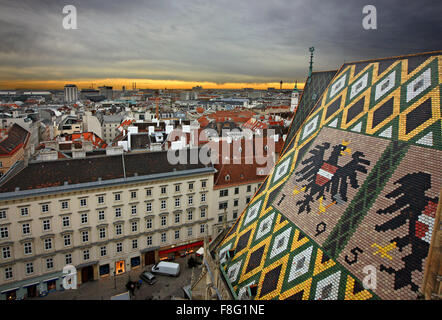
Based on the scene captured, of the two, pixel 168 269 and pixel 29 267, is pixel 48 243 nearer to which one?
pixel 29 267

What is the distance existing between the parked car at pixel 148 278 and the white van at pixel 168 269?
72cm

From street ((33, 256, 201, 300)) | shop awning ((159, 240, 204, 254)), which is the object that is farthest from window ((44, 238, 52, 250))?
shop awning ((159, 240, 204, 254))

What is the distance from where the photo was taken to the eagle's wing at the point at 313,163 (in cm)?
1466

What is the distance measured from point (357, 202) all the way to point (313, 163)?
410cm

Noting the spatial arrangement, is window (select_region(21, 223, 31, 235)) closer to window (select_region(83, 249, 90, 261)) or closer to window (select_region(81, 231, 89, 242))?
window (select_region(81, 231, 89, 242))

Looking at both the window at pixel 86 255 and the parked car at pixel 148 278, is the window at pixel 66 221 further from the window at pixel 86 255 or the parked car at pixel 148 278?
the parked car at pixel 148 278

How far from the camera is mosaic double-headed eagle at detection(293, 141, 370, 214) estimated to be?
1243 cm

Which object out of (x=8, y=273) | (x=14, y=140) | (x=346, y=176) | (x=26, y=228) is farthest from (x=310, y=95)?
(x=14, y=140)

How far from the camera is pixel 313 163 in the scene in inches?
596

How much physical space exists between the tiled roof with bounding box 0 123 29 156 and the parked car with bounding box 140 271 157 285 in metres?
27.4

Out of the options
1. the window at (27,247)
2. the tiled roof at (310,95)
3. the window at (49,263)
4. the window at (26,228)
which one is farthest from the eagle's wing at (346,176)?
the window at (49,263)
